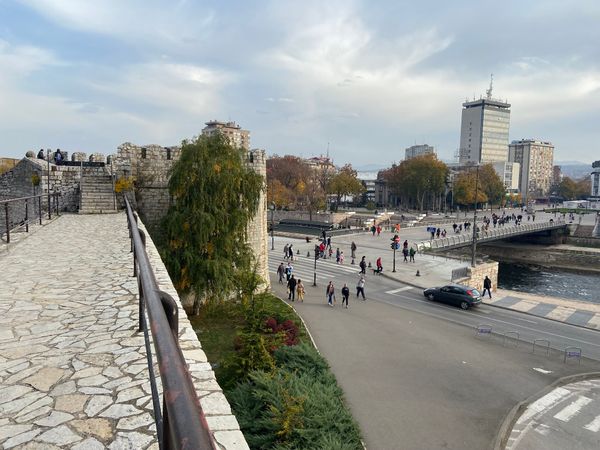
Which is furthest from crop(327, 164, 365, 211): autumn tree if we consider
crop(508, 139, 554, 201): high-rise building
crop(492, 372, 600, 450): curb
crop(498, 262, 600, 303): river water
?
crop(508, 139, 554, 201): high-rise building

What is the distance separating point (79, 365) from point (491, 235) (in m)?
49.7

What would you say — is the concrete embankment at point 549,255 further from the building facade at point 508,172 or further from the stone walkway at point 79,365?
the building facade at point 508,172

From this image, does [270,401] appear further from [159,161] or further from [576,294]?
[576,294]

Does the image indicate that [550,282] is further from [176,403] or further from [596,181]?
[596,181]

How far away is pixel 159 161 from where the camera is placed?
17.8 m

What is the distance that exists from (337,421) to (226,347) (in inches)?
253

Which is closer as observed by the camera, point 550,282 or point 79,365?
point 79,365

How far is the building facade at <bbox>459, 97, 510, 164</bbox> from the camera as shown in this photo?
142 meters

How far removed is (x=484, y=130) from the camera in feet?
465

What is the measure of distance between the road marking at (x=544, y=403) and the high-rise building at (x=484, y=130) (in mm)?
137731

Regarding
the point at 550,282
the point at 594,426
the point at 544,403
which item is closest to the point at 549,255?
the point at 550,282

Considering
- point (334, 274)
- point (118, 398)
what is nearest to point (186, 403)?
point (118, 398)

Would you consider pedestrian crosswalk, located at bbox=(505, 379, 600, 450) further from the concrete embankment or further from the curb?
the concrete embankment

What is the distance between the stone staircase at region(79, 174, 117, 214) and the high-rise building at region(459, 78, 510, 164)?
138295mm
